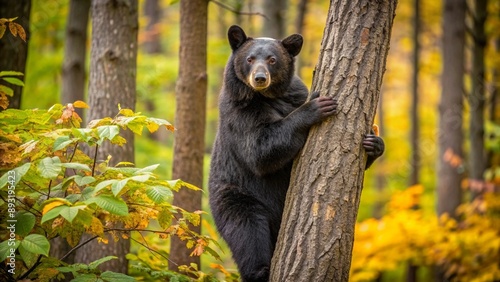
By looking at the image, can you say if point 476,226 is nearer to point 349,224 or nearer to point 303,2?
point 303,2

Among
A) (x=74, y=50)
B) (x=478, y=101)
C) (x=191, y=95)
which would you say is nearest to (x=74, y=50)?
(x=74, y=50)

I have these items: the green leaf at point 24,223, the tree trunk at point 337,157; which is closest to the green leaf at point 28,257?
the green leaf at point 24,223

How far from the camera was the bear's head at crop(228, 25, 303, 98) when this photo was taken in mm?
Result: 4617

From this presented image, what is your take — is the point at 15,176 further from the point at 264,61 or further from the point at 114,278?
the point at 264,61

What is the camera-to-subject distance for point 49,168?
9.77 feet

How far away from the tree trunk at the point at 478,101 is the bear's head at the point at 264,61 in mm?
6809

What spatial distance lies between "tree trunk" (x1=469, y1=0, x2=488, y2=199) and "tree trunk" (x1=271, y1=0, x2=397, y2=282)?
775cm

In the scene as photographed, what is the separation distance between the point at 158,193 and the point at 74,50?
511 cm

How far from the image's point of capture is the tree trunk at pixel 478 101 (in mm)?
10516

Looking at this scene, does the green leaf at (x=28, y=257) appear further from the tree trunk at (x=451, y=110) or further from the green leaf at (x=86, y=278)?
the tree trunk at (x=451, y=110)

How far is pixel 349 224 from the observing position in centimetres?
355

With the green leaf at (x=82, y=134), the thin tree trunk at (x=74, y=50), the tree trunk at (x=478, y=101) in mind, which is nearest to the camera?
the green leaf at (x=82, y=134)

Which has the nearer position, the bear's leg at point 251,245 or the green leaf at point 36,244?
the green leaf at point 36,244

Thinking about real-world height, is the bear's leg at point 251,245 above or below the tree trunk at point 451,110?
below
